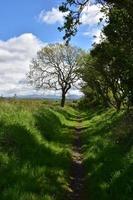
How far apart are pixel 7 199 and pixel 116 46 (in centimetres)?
3028

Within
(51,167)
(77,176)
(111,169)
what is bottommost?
(77,176)

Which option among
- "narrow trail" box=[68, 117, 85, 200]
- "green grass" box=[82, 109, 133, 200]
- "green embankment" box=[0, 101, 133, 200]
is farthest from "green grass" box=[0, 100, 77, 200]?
"green grass" box=[82, 109, 133, 200]

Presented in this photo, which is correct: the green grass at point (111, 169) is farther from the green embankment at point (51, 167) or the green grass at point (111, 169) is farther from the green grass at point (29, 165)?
the green grass at point (29, 165)

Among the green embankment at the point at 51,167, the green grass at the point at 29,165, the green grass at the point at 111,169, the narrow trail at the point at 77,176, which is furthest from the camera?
the narrow trail at the point at 77,176

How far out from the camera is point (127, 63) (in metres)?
34.6

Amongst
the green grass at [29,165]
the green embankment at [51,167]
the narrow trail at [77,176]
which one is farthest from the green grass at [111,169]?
the green grass at [29,165]

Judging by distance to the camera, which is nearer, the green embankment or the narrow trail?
the green embankment

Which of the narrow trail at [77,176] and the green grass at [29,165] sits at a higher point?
the green grass at [29,165]

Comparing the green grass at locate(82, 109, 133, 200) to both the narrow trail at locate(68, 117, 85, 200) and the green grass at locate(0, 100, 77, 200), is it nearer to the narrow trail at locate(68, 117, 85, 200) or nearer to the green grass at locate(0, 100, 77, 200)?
the narrow trail at locate(68, 117, 85, 200)

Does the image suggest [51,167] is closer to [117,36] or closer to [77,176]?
[77,176]

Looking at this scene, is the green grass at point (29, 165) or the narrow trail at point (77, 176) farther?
the narrow trail at point (77, 176)

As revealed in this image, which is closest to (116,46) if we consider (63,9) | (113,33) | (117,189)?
(113,33)

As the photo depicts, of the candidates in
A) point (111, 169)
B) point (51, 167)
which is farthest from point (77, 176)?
point (111, 169)

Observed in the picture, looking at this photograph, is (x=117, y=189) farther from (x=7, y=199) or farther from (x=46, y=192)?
(x=7, y=199)
